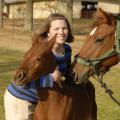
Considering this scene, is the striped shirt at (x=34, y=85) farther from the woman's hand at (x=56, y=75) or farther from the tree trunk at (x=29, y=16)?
the tree trunk at (x=29, y=16)

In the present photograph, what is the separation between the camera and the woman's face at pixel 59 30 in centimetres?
433

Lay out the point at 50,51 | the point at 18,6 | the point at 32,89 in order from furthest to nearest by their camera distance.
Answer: the point at 18,6 < the point at 32,89 < the point at 50,51

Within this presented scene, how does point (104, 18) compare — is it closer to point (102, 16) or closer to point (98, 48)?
point (102, 16)

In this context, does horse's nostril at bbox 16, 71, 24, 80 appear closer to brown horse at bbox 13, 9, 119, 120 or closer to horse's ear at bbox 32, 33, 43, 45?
brown horse at bbox 13, 9, 119, 120

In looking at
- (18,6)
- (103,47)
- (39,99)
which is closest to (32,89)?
(39,99)

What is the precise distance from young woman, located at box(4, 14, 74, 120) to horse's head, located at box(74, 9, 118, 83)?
0.51 ft

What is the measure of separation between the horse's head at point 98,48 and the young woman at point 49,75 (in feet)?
0.51

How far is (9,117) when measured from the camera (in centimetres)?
466

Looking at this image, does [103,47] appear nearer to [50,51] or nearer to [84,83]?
[84,83]

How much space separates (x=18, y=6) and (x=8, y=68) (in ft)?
161

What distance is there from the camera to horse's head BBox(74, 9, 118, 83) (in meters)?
4.56

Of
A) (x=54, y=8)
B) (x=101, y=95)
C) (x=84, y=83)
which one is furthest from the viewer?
(x=54, y=8)

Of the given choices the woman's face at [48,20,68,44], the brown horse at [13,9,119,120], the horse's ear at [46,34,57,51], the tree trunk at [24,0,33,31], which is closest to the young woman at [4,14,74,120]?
the woman's face at [48,20,68,44]

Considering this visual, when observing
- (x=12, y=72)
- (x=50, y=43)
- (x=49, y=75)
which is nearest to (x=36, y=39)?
(x=50, y=43)
